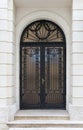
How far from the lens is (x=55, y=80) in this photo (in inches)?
382

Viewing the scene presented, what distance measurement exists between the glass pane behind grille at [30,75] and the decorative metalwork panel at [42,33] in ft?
1.17

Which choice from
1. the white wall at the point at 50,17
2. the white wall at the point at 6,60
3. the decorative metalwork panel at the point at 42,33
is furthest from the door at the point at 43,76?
the white wall at the point at 6,60

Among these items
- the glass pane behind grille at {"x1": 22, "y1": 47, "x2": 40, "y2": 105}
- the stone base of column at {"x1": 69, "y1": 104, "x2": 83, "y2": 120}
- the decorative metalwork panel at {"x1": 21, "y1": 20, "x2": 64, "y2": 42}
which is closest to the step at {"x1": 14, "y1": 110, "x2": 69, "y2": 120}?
the stone base of column at {"x1": 69, "y1": 104, "x2": 83, "y2": 120}

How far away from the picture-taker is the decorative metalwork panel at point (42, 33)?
9.70 metres

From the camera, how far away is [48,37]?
972 cm

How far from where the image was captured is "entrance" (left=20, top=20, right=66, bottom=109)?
9.70 meters

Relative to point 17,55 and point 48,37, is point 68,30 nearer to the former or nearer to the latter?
point 48,37

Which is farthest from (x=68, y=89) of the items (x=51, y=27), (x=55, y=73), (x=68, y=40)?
(x=51, y=27)

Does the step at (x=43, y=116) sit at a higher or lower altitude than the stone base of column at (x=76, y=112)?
lower

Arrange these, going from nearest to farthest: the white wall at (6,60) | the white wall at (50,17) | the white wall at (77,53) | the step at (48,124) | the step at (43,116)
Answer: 1. the step at (48,124)
2. the white wall at (6,60)
3. the white wall at (77,53)
4. the step at (43,116)
5. the white wall at (50,17)

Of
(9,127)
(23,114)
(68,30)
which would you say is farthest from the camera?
(68,30)

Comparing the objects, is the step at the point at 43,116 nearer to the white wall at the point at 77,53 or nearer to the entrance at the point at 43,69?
the white wall at the point at 77,53

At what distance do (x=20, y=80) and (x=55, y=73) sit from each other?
48.5 inches

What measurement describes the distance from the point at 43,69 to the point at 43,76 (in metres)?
0.24
